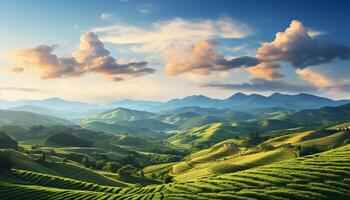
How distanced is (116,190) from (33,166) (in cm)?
9361

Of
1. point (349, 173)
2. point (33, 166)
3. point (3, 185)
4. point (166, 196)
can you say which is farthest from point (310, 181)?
point (33, 166)

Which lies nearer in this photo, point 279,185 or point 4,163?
point 279,185

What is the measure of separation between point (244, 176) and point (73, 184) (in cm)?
7223

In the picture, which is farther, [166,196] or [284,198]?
[166,196]

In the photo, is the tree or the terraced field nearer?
the terraced field

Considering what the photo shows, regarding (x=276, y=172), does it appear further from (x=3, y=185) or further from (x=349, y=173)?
(x=3, y=185)

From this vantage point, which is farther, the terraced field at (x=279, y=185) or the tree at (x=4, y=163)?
the tree at (x=4, y=163)

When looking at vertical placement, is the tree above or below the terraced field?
above

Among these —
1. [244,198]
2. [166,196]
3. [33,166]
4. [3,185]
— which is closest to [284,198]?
[244,198]

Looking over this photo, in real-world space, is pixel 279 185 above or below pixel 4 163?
below

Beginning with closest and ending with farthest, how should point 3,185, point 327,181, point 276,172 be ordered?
point 327,181, point 276,172, point 3,185

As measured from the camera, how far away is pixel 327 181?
73812 millimetres

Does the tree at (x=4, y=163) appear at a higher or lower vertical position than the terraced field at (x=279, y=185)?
higher

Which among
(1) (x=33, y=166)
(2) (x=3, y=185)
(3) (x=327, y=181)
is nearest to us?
(3) (x=327, y=181)
